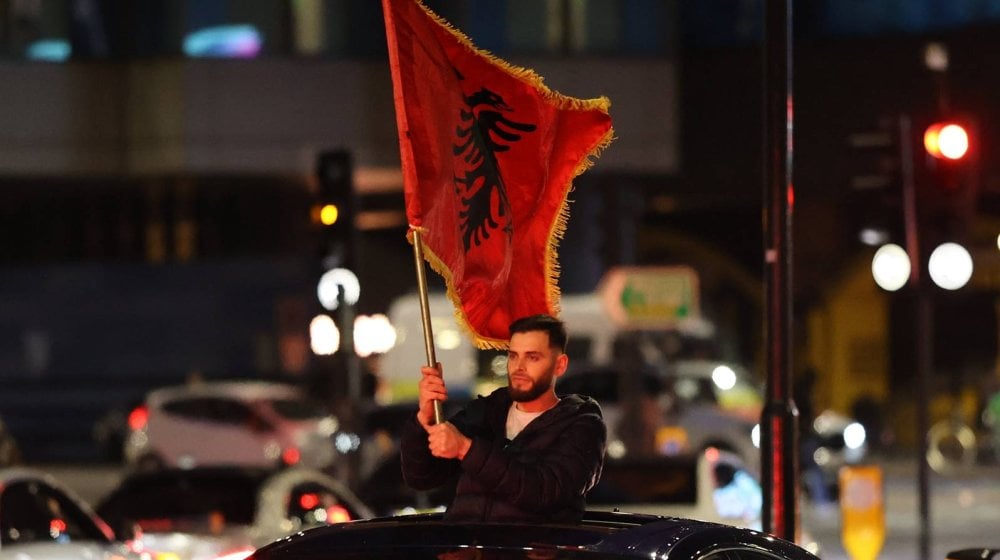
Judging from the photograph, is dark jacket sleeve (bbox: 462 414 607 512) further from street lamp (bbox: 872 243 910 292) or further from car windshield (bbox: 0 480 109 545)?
street lamp (bbox: 872 243 910 292)

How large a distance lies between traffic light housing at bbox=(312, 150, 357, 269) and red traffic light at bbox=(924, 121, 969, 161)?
22.7 ft

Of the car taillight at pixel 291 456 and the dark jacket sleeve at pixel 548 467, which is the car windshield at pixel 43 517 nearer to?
the dark jacket sleeve at pixel 548 467


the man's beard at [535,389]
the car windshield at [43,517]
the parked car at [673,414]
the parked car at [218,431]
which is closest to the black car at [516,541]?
the man's beard at [535,389]

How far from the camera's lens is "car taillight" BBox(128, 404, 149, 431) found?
A: 28.1 m

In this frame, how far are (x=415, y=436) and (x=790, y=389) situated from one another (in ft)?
13.7

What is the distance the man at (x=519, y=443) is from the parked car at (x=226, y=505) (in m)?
6.17

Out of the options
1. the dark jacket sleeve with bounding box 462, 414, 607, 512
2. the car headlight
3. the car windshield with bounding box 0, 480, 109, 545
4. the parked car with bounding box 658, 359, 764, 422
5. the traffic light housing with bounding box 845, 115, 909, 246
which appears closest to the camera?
the dark jacket sleeve with bounding box 462, 414, 607, 512

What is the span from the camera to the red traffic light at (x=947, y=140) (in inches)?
530

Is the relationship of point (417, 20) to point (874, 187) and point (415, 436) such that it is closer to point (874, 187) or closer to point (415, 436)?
point (415, 436)

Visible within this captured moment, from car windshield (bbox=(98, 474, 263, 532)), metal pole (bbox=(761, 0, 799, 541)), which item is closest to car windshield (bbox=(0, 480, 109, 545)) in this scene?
car windshield (bbox=(98, 474, 263, 532))

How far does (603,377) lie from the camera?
27.4 metres

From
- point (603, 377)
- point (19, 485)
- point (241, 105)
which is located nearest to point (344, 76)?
point (241, 105)

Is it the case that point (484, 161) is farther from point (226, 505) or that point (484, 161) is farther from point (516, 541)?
point (226, 505)

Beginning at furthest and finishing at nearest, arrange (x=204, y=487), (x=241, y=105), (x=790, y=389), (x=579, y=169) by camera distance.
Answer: (x=241, y=105) → (x=204, y=487) → (x=790, y=389) → (x=579, y=169)
